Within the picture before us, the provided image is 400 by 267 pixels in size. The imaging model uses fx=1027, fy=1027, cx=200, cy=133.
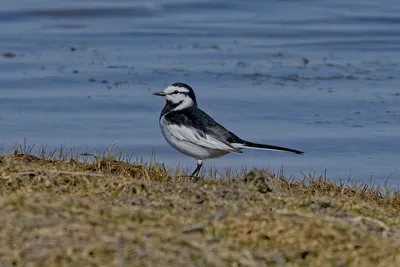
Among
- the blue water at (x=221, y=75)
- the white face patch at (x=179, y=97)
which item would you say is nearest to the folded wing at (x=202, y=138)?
the white face patch at (x=179, y=97)

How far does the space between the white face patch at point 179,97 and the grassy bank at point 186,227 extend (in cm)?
344

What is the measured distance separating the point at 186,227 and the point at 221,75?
1120 centimetres

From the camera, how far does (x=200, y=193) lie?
20.7 ft

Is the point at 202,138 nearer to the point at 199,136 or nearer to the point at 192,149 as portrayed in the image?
the point at 199,136

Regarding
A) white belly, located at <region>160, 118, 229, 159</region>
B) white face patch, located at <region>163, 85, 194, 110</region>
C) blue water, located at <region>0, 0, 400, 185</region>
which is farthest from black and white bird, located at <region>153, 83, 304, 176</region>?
blue water, located at <region>0, 0, 400, 185</region>

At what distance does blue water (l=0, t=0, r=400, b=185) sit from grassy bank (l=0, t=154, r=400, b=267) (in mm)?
4344

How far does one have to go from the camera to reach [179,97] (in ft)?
32.8

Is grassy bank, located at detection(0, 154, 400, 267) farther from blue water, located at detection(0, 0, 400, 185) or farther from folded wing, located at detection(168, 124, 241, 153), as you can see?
blue water, located at detection(0, 0, 400, 185)

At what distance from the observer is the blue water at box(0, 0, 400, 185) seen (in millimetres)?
12031

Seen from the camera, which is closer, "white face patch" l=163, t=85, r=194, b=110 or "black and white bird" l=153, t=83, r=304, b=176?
"black and white bird" l=153, t=83, r=304, b=176

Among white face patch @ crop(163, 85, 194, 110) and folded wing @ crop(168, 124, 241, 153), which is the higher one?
white face patch @ crop(163, 85, 194, 110)

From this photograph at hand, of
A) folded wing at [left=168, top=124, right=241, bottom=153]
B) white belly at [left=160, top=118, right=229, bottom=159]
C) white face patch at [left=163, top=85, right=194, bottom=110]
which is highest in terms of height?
white face patch at [left=163, top=85, right=194, bottom=110]

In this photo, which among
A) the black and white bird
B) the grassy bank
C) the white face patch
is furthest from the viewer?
the white face patch

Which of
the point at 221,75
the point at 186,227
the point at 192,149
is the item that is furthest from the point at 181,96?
the point at 221,75
